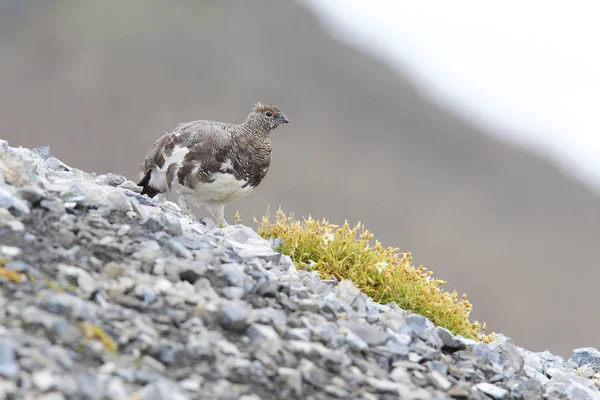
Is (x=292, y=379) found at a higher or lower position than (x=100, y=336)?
higher

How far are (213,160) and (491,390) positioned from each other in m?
5.46

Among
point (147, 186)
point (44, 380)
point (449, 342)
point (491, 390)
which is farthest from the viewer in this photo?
point (147, 186)

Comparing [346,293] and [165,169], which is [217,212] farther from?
[346,293]

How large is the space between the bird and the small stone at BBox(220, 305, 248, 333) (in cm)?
513

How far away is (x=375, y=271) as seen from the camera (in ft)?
30.0

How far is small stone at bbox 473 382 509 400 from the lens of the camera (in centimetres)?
616

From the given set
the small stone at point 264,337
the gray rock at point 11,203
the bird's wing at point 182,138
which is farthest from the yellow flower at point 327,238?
the gray rock at point 11,203

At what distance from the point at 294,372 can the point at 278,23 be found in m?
57.9

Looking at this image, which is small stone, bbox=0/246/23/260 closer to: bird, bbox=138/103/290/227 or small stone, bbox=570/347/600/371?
bird, bbox=138/103/290/227

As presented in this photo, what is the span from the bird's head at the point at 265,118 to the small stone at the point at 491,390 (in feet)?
18.4

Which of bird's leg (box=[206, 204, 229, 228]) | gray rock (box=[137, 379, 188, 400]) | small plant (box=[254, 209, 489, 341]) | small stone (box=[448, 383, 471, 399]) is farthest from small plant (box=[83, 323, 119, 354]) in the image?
bird's leg (box=[206, 204, 229, 228])

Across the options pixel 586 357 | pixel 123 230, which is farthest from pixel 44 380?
pixel 586 357

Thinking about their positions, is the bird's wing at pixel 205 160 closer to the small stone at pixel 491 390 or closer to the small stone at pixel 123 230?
the small stone at pixel 123 230

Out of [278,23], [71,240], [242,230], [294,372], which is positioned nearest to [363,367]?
[294,372]
